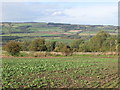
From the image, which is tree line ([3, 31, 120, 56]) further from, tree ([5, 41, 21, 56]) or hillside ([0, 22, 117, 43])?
hillside ([0, 22, 117, 43])

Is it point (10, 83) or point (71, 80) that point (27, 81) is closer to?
point (10, 83)

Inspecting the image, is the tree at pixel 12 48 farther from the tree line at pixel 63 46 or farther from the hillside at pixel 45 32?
the hillside at pixel 45 32

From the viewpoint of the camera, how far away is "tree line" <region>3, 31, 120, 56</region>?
42.6 metres

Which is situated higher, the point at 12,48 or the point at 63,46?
the point at 12,48

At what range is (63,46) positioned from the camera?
163ft

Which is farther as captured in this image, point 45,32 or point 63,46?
point 45,32

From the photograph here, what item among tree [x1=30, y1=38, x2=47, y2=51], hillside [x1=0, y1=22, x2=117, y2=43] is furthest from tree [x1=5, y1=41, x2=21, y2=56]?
hillside [x1=0, y1=22, x2=117, y2=43]

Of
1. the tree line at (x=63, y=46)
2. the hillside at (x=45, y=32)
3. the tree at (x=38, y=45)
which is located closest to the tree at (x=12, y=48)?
the tree line at (x=63, y=46)

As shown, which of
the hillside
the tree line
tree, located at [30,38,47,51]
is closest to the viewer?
the tree line

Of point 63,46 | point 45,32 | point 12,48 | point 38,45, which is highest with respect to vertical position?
point 45,32

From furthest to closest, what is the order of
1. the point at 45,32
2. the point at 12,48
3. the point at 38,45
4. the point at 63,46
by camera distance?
the point at 45,32 < the point at 38,45 < the point at 63,46 < the point at 12,48

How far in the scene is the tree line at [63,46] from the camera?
140ft

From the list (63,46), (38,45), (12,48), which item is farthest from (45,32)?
(12,48)

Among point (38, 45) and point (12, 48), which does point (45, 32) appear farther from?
point (12, 48)
